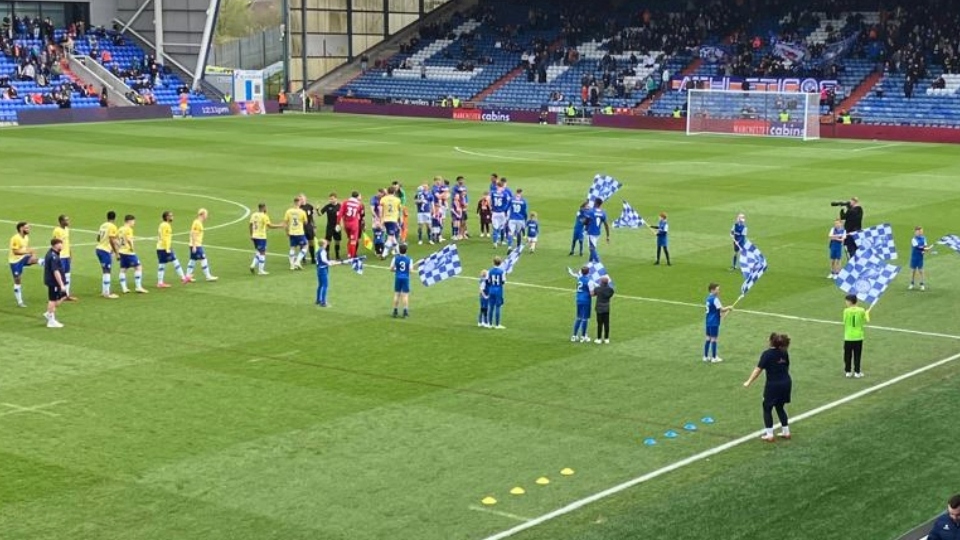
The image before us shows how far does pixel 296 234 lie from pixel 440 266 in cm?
647

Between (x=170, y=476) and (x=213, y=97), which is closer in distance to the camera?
(x=170, y=476)

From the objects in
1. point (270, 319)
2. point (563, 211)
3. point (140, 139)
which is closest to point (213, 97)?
point (140, 139)

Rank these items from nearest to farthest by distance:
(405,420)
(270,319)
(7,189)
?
(405,420), (270,319), (7,189)

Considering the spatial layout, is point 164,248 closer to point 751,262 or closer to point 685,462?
point 751,262

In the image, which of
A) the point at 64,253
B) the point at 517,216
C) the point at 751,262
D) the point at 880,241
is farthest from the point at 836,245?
the point at 64,253

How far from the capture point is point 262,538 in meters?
15.9

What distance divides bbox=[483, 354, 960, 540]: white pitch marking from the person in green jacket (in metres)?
0.61

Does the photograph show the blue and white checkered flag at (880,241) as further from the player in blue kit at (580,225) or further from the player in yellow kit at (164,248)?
the player in yellow kit at (164,248)

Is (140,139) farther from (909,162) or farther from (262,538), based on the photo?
(262,538)

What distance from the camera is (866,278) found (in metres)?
26.8

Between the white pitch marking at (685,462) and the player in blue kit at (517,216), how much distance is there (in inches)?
571

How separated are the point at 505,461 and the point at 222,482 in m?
3.80

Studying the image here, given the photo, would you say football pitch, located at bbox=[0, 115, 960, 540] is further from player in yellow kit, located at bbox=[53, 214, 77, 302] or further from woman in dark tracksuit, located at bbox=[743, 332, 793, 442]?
player in yellow kit, located at bbox=[53, 214, 77, 302]

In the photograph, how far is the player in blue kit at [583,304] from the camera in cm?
2603
